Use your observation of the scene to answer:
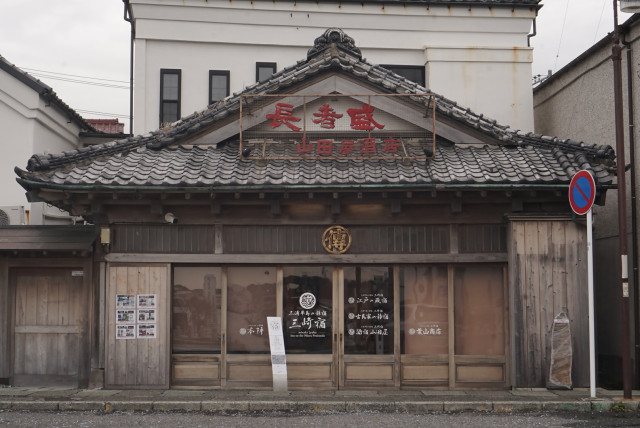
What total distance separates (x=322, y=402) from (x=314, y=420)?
1002 millimetres

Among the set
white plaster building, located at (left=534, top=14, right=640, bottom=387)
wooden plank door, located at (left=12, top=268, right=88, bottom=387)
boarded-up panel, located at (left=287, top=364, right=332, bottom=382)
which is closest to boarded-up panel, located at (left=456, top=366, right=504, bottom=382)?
boarded-up panel, located at (left=287, top=364, right=332, bottom=382)

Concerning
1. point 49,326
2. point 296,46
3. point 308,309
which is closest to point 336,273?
point 308,309

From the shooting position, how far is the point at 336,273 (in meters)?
14.0

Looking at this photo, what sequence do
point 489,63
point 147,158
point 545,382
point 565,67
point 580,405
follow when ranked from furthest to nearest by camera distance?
point 489,63, point 565,67, point 147,158, point 545,382, point 580,405

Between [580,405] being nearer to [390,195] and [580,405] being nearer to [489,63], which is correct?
[390,195]

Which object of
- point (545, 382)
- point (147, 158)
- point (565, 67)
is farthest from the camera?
point (565, 67)

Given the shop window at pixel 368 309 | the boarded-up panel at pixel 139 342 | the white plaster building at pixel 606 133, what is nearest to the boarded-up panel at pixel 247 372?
the boarded-up panel at pixel 139 342

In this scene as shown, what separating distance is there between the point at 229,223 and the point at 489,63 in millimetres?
10997

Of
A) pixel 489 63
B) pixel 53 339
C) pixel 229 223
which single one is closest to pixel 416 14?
pixel 489 63

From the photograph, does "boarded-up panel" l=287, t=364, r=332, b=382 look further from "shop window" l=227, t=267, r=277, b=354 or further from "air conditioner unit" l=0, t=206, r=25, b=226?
"air conditioner unit" l=0, t=206, r=25, b=226

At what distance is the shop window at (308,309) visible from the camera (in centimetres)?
1394

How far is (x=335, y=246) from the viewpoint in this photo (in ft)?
45.5

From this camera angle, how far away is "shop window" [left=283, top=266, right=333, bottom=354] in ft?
45.7

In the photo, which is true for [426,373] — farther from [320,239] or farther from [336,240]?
[320,239]
